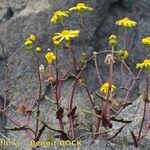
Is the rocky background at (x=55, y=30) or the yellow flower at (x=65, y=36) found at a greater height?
the yellow flower at (x=65, y=36)

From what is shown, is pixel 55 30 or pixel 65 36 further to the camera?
pixel 55 30

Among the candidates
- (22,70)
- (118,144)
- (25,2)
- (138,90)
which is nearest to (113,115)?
(118,144)

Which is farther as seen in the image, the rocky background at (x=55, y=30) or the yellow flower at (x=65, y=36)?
the rocky background at (x=55, y=30)

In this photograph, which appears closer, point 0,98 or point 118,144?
point 118,144

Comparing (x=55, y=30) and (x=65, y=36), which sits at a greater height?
(x=65, y=36)

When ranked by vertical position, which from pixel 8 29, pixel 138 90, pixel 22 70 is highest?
pixel 8 29

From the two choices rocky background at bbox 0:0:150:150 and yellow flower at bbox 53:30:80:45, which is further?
rocky background at bbox 0:0:150:150

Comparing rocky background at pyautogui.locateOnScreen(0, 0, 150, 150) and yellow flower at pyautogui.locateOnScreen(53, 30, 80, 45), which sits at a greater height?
yellow flower at pyautogui.locateOnScreen(53, 30, 80, 45)

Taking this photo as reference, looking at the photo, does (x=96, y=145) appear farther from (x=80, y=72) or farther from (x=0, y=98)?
(x=0, y=98)
